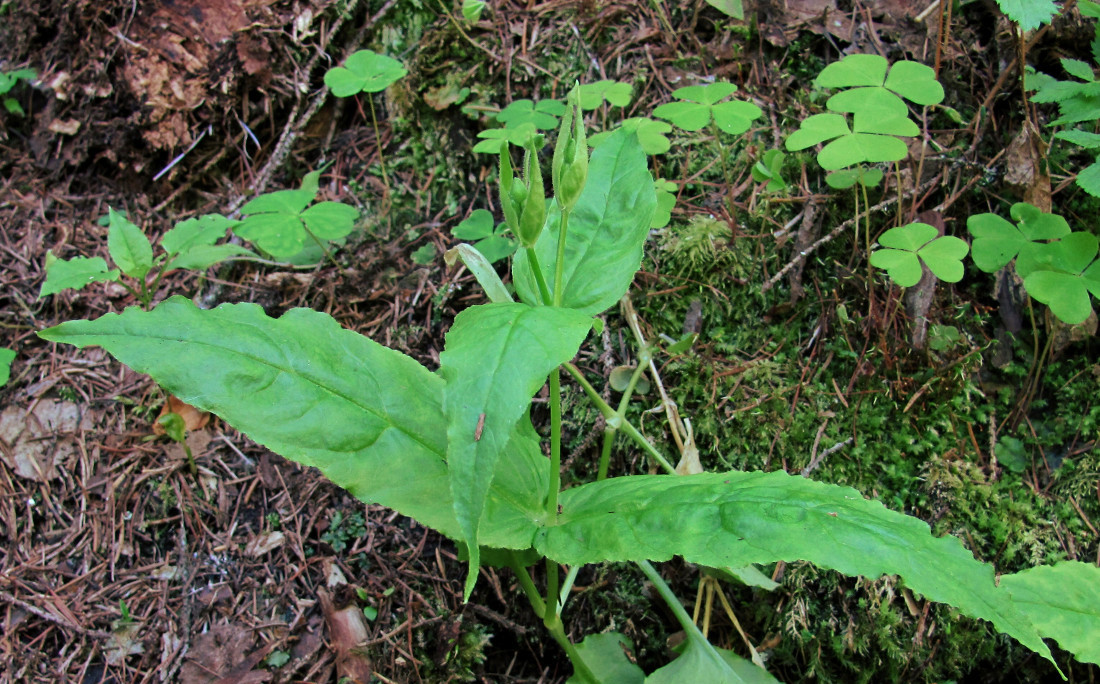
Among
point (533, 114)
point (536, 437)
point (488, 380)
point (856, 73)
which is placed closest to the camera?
point (488, 380)

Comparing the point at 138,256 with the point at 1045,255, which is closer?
the point at 1045,255

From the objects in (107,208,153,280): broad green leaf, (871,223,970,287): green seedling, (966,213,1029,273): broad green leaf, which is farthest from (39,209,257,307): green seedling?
(966,213,1029,273): broad green leaf

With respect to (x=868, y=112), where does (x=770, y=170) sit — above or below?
below

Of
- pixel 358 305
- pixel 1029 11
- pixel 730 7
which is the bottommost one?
pixel 358 305

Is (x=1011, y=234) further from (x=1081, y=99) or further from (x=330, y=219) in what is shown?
(x=330, y=219)

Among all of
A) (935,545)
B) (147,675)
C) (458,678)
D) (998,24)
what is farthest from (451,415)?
(998,24)

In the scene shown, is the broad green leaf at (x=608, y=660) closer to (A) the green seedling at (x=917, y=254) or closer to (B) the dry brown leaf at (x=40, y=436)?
(A) the green seedling at (x=917, y=254)

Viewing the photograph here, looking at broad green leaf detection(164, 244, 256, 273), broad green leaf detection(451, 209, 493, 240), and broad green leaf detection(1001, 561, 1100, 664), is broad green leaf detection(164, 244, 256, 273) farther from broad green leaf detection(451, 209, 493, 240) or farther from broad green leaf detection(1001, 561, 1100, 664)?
broad green leaf detection(1001, 561, 1100, 664)

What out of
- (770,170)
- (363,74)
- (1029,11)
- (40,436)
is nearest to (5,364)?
(40,436)
